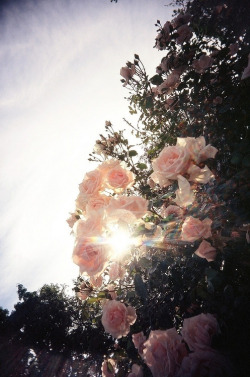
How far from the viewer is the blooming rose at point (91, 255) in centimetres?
117

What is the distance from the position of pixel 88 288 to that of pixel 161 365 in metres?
1.18

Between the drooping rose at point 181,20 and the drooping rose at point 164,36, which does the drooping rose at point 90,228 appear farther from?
the drooping rose at point 181,20

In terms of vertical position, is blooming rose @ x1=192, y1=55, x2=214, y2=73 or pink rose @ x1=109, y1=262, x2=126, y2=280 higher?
blooming rose @ x1=192, y1=55, x2=214, y2=73

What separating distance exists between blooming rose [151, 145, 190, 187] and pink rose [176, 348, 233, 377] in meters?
0.94

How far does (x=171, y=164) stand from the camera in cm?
119

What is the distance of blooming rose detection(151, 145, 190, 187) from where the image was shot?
1158 millimetres

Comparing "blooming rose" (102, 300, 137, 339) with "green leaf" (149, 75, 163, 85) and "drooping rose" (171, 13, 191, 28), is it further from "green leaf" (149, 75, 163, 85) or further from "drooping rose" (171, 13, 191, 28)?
"drooping rose" (171, 13, 191, 28)

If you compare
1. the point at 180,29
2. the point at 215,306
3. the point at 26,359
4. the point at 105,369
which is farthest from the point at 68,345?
the point at 180,29

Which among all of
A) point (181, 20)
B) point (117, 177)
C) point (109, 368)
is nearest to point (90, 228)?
point (117, 177)

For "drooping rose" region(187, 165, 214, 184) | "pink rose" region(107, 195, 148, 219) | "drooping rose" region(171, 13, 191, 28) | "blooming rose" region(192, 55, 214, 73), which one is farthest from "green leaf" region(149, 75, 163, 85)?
"pink rose" region(107, 195, 148, 219)

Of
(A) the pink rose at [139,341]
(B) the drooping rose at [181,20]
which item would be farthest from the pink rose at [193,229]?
(B) the drooping rose at [181,20]

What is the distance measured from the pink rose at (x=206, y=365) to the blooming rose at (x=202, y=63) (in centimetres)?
273

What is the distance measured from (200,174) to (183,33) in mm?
2467

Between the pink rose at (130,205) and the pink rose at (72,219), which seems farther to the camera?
the pink rose at (72,219)
